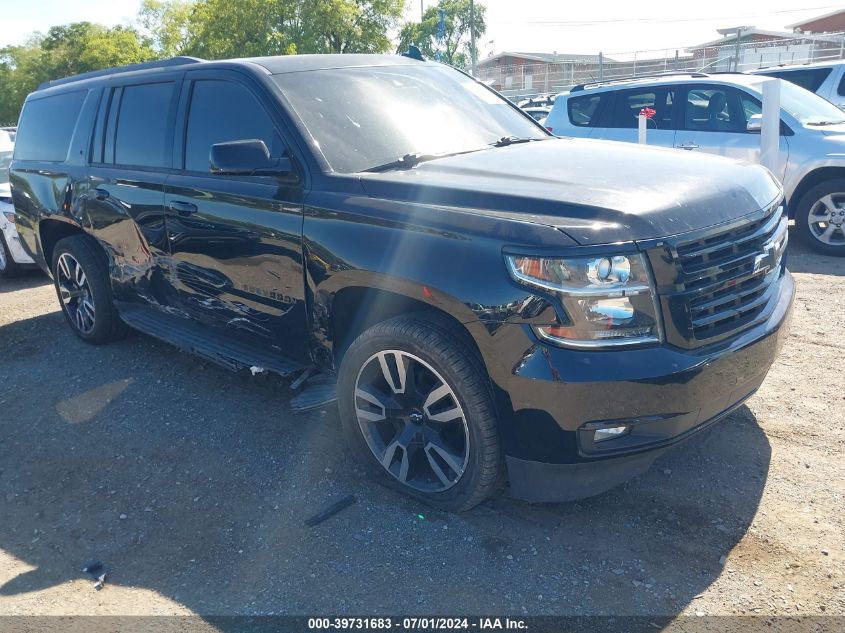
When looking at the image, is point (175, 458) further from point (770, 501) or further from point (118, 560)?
point (770, 501)

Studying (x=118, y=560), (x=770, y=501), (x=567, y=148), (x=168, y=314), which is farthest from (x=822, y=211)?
(x=118, y=560)

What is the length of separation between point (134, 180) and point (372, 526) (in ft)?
9.24

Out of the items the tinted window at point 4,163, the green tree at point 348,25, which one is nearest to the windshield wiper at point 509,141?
the tinted window at point 4,163

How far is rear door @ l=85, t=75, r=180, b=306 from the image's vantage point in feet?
15.0

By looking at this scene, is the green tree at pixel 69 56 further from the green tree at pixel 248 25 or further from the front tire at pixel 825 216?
the front tire at pixel 825 216

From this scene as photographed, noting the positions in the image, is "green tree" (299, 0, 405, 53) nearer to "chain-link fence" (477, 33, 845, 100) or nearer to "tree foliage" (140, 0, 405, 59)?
"tree foliage" (140, 0, 405, 59)

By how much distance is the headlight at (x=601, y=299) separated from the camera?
271 centimetres

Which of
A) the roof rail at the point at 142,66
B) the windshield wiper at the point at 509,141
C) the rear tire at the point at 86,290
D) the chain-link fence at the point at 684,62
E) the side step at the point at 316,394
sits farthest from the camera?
the chain-link fence at the point at 684,62

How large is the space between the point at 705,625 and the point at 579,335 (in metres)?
1.08

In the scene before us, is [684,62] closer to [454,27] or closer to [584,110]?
[584,110]

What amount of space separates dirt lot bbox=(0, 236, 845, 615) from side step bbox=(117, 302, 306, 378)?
0.44m

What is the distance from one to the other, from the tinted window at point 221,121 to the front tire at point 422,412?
4.09 feet

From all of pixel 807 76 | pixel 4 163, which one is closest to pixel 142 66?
pixel 4 163

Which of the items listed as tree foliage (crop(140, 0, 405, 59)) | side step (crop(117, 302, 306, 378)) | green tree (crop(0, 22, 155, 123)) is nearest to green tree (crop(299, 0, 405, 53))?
tree foliage (crop(140, 0, 405, 59))
